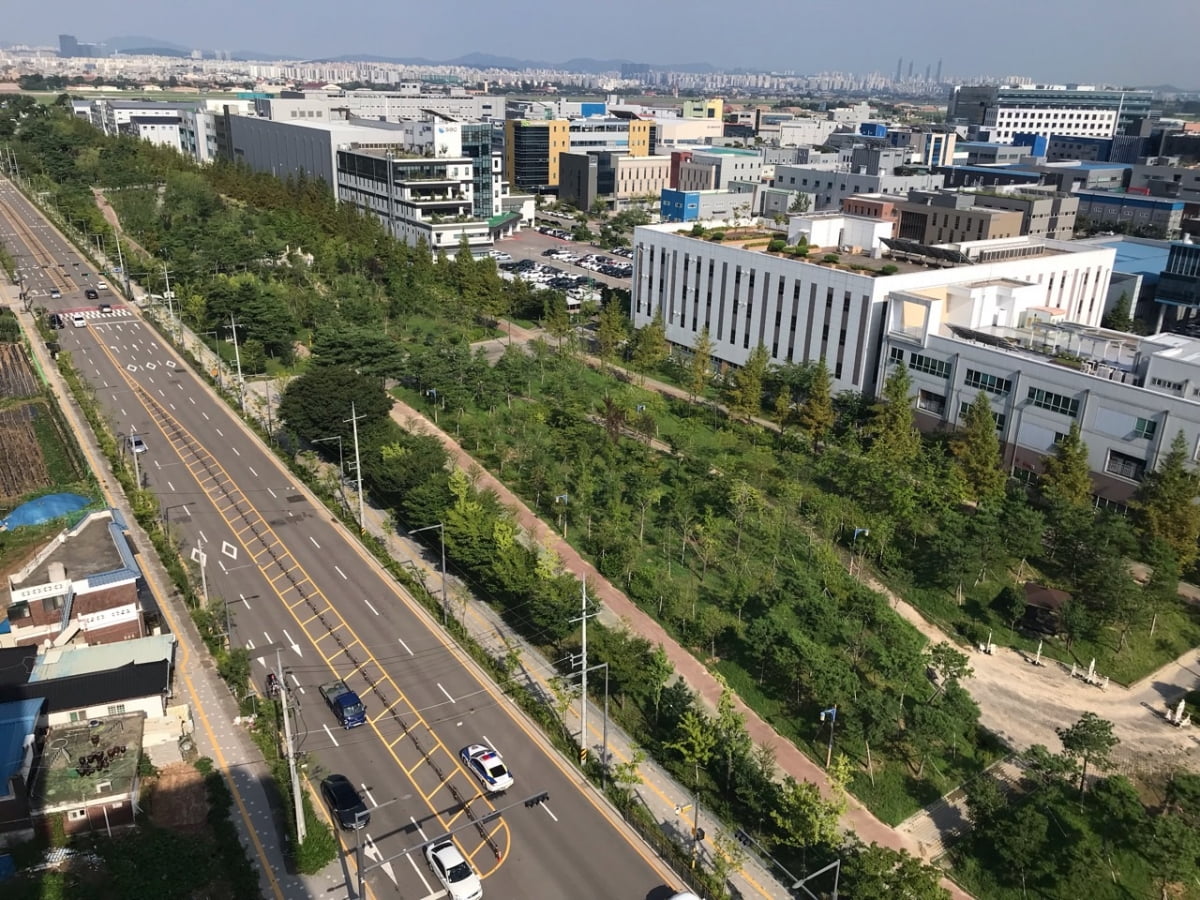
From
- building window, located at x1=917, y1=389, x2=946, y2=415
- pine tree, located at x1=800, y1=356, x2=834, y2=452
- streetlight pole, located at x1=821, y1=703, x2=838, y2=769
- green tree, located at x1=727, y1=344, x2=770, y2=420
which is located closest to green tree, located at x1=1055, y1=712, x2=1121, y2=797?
streetlight pole, located at x1=821, y1=703, x2=838, y2=769

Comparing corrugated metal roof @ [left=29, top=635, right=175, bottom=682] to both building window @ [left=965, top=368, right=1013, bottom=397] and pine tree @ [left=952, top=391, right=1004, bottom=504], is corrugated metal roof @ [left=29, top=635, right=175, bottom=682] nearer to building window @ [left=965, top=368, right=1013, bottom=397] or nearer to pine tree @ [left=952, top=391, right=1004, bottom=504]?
pine tree @ [left=952, top=391, right=1004, bottom=504]

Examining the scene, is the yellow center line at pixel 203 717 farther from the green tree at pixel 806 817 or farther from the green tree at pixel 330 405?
the green tree at pixel 806 817

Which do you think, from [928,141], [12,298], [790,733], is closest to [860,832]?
[790,733]

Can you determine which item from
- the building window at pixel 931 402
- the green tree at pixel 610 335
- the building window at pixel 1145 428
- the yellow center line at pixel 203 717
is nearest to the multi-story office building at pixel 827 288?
the building window at pixel 931 402

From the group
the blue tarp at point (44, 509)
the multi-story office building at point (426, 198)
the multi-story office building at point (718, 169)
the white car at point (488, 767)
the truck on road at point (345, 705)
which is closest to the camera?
the white car at point (488, 767)

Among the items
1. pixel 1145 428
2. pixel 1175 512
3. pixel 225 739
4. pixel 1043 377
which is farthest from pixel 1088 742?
pixel 225 739

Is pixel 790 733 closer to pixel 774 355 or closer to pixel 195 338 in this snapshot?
pixel 774 355

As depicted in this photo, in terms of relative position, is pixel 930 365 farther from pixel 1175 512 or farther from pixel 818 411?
pixel 1175 512
